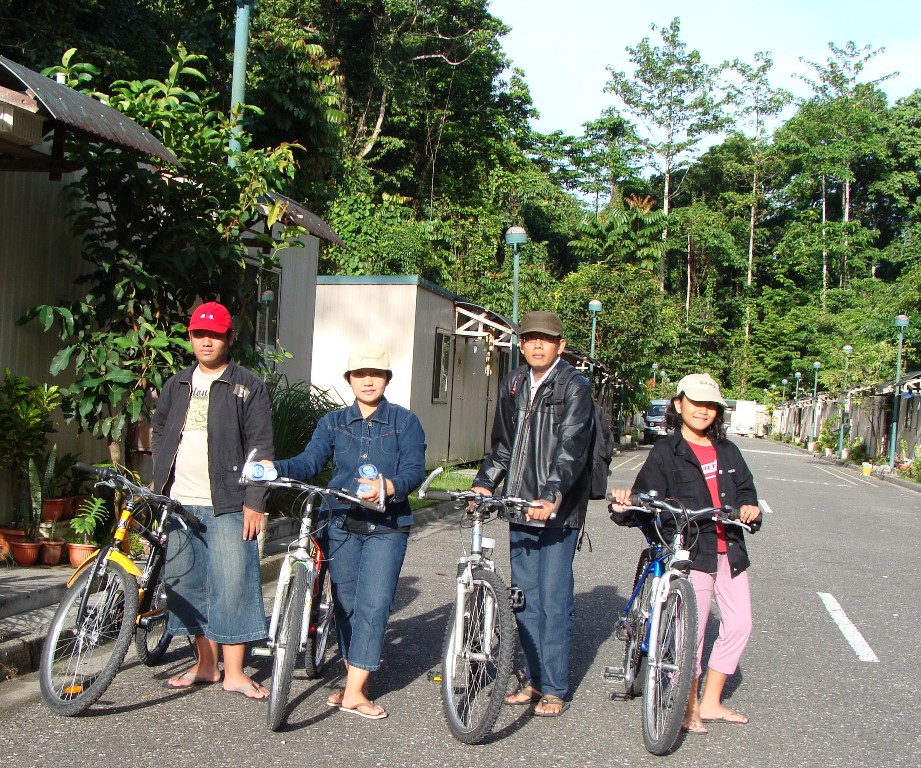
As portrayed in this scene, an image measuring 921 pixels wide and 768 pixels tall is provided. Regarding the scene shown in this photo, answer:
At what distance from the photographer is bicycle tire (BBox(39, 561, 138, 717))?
459 cm

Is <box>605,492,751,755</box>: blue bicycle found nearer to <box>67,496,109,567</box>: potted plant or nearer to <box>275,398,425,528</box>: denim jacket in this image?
<box>275,398,425,528</box>: denim jacket

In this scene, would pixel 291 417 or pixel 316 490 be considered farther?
pixel 291 417

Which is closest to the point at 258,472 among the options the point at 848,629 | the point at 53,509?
the point at 53,509

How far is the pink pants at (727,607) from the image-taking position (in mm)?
4961

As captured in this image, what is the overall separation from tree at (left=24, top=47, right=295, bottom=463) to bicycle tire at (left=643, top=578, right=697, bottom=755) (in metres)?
4.37

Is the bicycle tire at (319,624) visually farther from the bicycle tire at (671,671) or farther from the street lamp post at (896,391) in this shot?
the street lamp post at (896,391)

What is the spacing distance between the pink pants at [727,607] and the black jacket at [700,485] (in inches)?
1.8

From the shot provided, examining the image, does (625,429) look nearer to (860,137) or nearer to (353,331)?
(353,331)

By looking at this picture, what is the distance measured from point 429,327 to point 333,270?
12.4m

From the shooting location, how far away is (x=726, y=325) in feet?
246

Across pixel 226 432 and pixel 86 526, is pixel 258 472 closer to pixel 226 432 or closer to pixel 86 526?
pixel 226 432

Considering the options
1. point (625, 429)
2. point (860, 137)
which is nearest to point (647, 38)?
point (860, 137)

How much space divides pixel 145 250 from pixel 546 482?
14.4ft

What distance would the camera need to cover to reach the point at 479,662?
4617 mm
